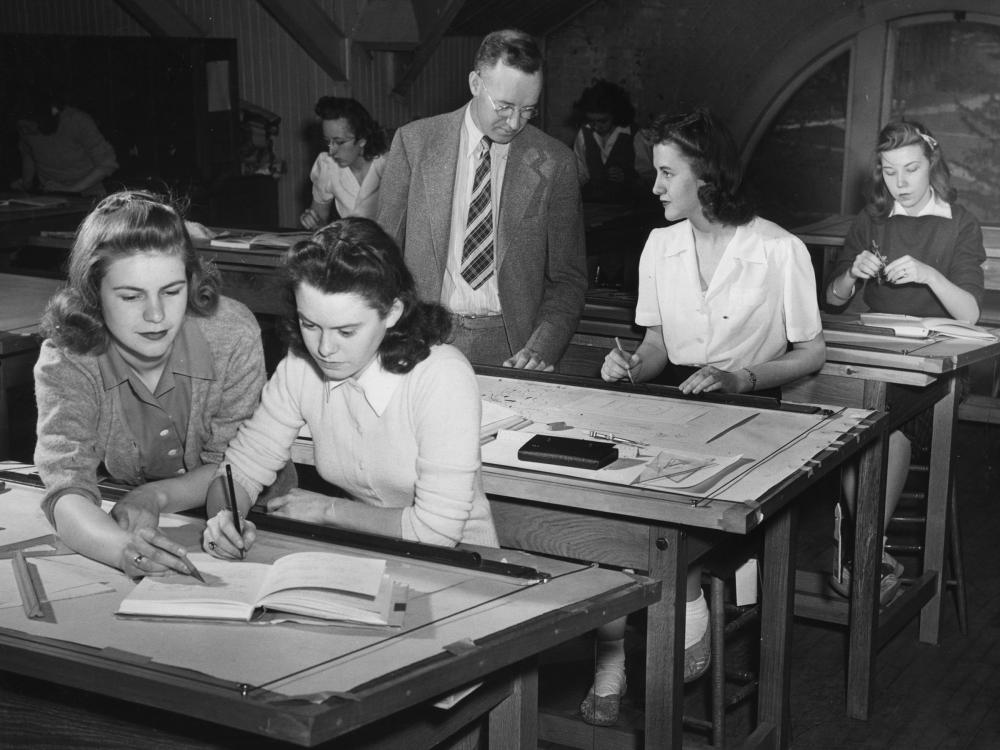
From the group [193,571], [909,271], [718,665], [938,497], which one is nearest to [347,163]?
[909,271]

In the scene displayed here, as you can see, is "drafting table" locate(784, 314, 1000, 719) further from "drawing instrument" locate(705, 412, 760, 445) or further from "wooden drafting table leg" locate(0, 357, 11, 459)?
"wooden drafting table leg" locate(0, 357, 11, 459)

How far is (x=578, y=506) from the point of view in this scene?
2271mm

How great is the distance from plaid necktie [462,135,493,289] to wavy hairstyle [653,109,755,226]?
56cm

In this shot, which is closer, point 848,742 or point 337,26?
point 848,742

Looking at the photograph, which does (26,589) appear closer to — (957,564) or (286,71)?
(957,564)

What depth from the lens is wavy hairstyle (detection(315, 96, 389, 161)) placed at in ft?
19.9

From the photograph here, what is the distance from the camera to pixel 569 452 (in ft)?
7.97

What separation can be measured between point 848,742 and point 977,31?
6.99 m

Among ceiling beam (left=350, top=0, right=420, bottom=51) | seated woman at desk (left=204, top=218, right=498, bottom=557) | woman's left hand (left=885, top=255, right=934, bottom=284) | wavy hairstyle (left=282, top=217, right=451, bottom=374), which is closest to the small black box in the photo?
seated woman at desk (left=204, top=218, right=498, bottom=557)

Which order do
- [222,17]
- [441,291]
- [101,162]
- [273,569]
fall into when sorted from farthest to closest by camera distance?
1. [222,17]
2. [101,162]
3. [441,291]
4. [273,569]

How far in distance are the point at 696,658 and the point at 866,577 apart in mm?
563

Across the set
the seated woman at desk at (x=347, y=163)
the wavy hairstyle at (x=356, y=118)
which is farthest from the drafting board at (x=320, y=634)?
the wavy hairstyle at (x=356, y=118)

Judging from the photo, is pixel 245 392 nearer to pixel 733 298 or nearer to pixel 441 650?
pixel 441 650

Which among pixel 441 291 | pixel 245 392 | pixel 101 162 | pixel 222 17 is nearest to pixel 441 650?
pixel 245 392
